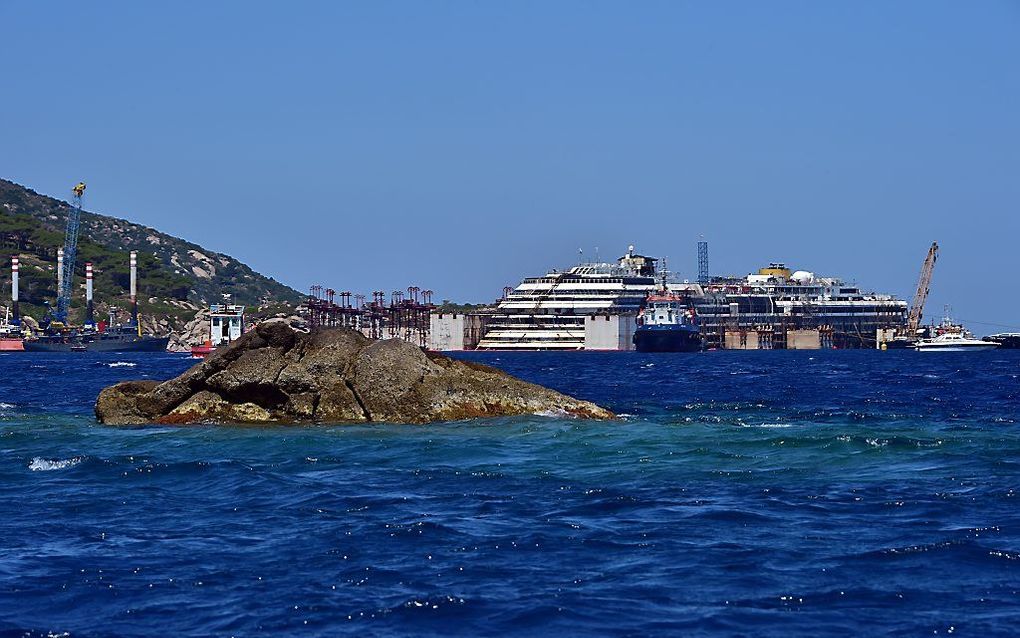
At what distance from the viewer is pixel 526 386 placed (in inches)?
1578

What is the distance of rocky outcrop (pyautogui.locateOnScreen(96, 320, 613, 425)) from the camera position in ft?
123

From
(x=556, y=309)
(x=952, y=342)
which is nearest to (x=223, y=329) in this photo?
(x=556, y=309)

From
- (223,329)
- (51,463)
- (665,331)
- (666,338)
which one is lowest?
(51,463)

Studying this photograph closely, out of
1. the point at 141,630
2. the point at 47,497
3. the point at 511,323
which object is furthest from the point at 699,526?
the point at 511,323

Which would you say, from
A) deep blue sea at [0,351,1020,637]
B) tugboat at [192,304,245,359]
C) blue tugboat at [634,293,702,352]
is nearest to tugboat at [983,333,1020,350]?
blue tugboat at [634,293,702,352]

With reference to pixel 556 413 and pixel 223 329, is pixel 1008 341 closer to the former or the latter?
pixel 223 329

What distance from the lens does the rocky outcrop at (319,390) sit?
123 feet

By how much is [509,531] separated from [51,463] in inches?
520

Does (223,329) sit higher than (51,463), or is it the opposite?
(223,329)

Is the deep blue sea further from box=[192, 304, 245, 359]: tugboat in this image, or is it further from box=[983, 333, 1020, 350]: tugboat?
box=[983, 333, 1020, 350]: tugboat

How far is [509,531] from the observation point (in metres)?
20.0

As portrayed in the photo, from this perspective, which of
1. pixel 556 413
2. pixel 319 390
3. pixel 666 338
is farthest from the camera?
pixel 666 338

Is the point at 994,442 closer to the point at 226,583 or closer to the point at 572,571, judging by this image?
the point at 572,571

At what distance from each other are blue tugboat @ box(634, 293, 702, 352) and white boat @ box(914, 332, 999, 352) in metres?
34.3
